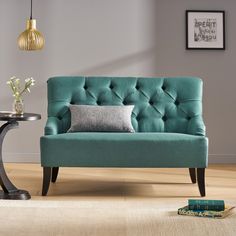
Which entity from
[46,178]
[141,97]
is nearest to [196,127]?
[141,97]

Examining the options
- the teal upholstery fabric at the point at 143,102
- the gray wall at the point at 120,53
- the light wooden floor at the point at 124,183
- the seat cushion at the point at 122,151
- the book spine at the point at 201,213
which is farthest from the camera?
the gray wall at the point at 120,53

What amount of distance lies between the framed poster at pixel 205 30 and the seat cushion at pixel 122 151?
7.14 feet

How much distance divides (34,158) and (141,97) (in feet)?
5.98

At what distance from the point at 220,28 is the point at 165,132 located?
1.88 m

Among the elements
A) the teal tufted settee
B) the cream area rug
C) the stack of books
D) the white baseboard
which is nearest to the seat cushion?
the teal tufted settee

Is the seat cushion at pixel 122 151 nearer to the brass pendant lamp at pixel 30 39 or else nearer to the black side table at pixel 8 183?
the black side table at pixel 8 183

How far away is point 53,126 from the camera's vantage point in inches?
197

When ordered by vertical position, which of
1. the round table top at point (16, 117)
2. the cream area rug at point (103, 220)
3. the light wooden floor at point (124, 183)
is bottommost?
the light wooden floor at point (124, 183)

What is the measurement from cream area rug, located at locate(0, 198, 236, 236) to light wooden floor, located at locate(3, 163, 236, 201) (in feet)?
0.95

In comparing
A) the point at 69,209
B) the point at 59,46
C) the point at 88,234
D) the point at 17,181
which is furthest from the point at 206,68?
the point at 88,234

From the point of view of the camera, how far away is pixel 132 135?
15.7 feet

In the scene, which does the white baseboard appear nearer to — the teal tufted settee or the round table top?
the teal tufted settee

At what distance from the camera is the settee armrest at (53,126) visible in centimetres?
491

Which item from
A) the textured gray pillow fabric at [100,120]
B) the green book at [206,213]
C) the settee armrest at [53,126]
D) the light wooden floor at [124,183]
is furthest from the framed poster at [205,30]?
the green book at [206,213]
